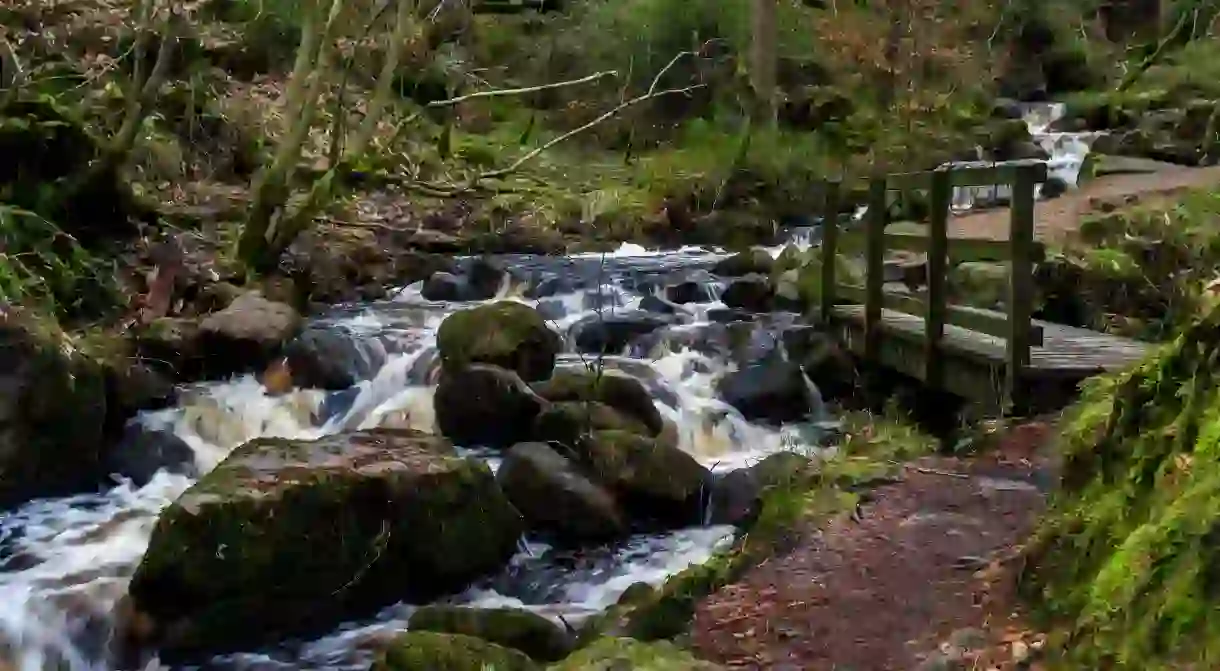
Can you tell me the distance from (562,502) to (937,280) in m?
3.21

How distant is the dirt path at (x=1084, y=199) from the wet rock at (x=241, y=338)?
7301mm

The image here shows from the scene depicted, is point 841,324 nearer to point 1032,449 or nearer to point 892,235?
point 892,235

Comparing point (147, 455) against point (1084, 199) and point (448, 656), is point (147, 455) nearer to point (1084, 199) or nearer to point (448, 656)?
point (448, 656)

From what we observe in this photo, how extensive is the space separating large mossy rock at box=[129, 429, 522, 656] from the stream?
168 mm

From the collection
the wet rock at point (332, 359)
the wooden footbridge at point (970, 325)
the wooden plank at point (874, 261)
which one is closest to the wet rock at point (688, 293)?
the wooden footbridge at point (970, 325)

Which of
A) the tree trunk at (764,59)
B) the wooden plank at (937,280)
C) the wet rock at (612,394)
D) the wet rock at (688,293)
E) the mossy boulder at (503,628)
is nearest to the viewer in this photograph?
the mossy boulder at (503,628)

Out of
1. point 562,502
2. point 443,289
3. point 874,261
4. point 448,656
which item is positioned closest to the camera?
point 448,656

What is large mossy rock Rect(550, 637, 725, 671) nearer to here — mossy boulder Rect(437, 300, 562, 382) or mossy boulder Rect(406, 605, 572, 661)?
mossy boulder Rect(406, 605, 572, 661)

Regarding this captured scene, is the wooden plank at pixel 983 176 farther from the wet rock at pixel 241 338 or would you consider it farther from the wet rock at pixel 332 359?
the wet rock at pixel 241 338

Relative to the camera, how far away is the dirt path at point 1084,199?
43.4 ft

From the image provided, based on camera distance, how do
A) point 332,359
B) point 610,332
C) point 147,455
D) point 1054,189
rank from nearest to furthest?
point 147,455, point 332,359, point 610,332, point 1054,189

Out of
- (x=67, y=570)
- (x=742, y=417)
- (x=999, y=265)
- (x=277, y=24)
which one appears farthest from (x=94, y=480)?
(x=277, y=24)

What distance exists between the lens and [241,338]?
34.0 ft

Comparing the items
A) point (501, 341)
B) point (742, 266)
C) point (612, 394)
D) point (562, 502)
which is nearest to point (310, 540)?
point (562, 502)
